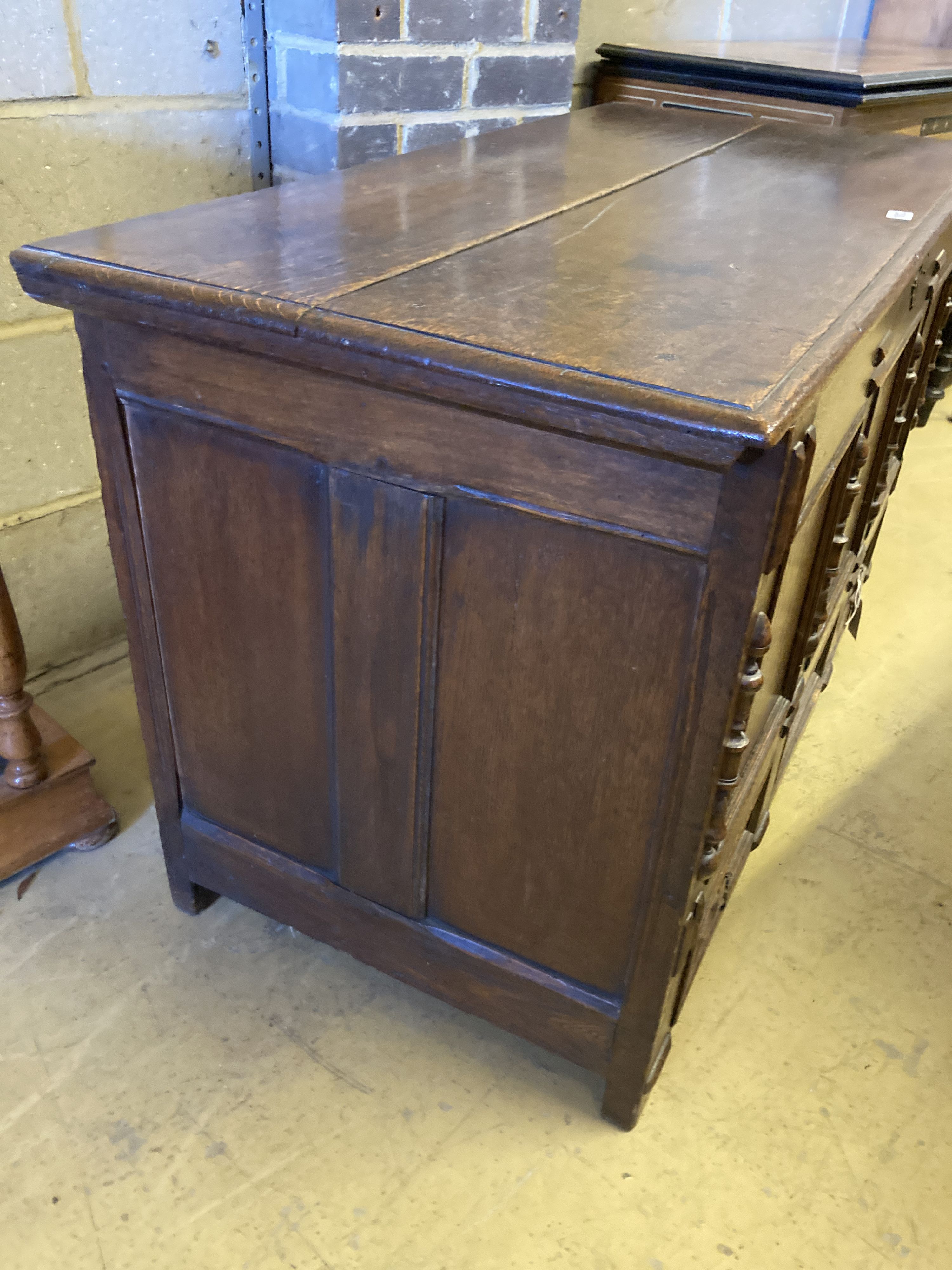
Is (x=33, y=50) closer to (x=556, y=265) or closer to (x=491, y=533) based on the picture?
(x=556, y=265)

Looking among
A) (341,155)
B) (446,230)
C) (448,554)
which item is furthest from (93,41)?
(448,554)

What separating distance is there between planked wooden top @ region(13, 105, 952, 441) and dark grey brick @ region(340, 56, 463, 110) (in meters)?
0.19

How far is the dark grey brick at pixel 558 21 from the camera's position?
5.70 feet

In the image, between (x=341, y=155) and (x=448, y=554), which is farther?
(x=341, y=155)

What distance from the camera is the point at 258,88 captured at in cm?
158

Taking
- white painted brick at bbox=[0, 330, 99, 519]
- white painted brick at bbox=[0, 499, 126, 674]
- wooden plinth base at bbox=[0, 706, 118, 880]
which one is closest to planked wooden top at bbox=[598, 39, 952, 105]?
white painted brick at bbox=[0, 330, 99, 519]

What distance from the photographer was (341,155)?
153cm

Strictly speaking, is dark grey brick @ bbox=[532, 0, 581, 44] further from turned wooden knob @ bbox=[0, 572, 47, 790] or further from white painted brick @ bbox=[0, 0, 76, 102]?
turned wooden knob @ bbox=[0, 572, 47, 790]

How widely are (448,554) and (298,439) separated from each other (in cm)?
17

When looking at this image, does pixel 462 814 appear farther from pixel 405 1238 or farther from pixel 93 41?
pixel 93 41

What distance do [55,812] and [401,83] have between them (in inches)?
48.8

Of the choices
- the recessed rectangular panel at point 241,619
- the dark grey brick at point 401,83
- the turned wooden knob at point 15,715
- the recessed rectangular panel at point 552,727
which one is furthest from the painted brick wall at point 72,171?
the recessed rectangular panel at point 552,727

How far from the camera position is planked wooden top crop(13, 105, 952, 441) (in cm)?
74

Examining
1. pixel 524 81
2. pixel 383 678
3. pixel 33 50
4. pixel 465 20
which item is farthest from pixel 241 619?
pixel 524 81
